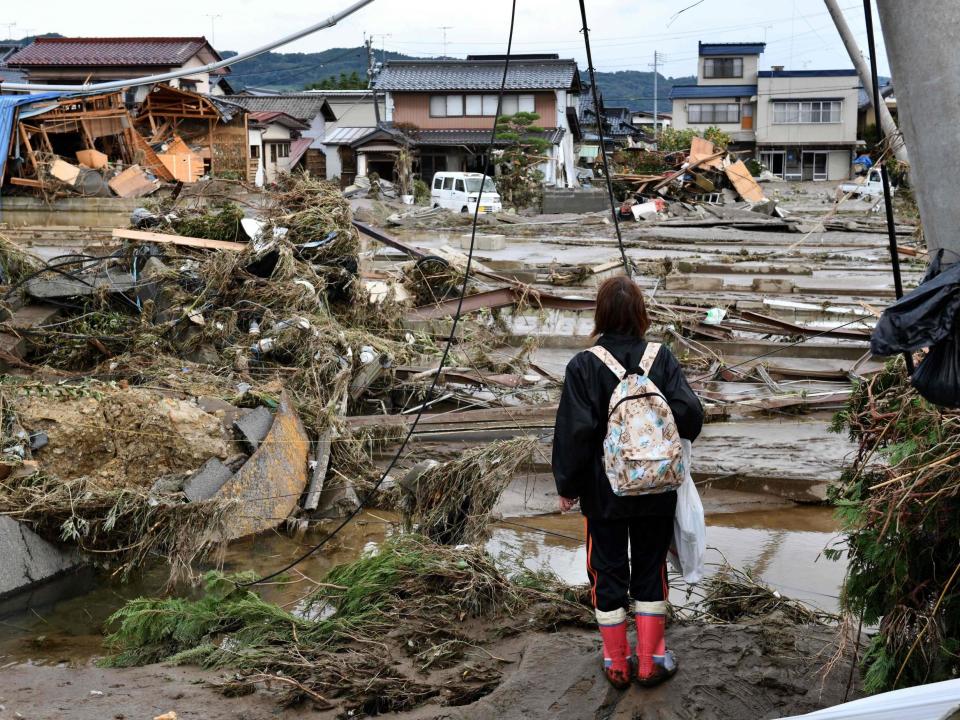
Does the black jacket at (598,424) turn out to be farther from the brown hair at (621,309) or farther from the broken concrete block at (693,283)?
the broken concrete block at (693,283)

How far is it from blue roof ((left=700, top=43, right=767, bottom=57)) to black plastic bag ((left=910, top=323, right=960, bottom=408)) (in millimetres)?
63222

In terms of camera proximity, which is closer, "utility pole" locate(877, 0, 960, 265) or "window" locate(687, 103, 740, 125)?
"utility pole" locate(877, 0, 960, 265)

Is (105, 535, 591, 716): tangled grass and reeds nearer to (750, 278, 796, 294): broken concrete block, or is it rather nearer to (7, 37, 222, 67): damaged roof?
(750, 278, 796, 294): broken concrete block

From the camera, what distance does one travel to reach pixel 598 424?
11.9 feet

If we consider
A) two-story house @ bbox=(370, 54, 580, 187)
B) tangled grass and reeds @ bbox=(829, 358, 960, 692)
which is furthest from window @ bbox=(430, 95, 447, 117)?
tangled grass and reeds @ bbox=(829, 358, 960, 692)

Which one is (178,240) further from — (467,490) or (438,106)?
(438,106)

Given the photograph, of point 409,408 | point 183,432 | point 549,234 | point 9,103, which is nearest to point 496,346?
point 409,408

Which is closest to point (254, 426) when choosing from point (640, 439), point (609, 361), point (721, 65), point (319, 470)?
point (319, 470)

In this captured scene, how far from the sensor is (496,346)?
38.3 feet

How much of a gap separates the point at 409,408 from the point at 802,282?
1292 cm

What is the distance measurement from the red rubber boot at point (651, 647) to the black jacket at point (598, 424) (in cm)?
40

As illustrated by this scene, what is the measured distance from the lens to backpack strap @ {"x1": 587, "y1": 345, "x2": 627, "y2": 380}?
11.9 ft

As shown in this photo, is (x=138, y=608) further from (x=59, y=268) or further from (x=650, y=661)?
(x=59, y=268)

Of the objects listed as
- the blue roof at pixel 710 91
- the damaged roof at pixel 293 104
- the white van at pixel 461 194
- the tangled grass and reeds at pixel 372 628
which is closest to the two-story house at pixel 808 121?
the blue roof at pixel 710 91
